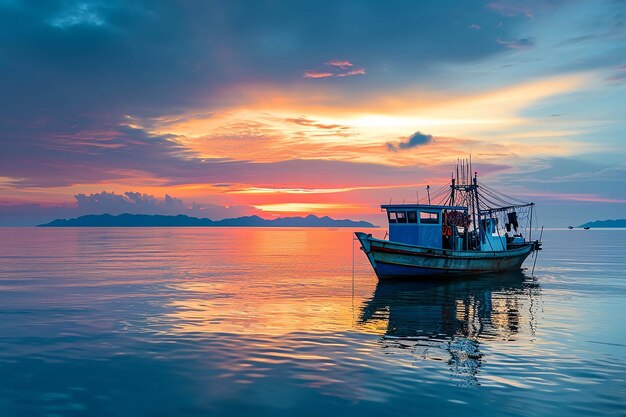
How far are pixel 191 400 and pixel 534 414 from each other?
908 cm

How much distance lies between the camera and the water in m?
13.7

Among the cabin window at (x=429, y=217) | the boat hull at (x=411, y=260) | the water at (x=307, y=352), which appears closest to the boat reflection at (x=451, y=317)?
the water at (x=307, y=352)

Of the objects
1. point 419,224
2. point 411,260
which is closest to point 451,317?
point 411,260

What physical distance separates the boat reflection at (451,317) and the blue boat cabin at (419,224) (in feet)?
12.8

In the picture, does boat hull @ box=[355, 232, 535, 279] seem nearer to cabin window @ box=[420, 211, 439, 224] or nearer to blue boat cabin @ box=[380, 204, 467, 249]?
blue boat cabin @ box=[380, 204, 467, 249]

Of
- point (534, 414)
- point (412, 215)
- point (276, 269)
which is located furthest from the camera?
point (276, 269)

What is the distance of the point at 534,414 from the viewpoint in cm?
1270

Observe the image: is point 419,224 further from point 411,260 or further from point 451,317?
point 451,317

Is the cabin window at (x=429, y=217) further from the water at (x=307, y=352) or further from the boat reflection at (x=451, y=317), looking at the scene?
the water at (x=307, y=352)

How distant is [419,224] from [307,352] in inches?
1114

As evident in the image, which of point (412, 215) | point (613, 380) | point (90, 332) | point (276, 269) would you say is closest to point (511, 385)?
point (613, 380)

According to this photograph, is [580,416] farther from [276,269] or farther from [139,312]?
[276,269]

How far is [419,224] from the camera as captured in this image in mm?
45094

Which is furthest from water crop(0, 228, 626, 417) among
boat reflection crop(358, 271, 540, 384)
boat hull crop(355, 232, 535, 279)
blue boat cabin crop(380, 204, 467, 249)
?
blue boat cabin crop(380, 204, 467, 249)
